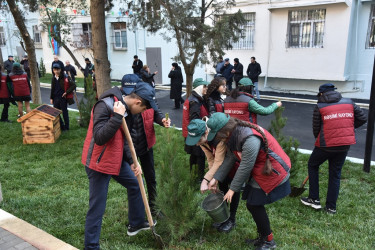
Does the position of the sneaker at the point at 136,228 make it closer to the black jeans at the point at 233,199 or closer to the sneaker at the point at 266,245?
the black jeans at the point at 233,199

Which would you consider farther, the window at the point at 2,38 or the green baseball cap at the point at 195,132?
the window at the point at 2,38

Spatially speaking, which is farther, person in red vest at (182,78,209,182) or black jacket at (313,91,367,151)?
person in red vest at (182,78,209,182)

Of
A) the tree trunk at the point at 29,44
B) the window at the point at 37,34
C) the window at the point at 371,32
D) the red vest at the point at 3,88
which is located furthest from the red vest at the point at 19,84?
the window at the point at 37,34

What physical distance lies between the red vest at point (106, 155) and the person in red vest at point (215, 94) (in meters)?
2.07

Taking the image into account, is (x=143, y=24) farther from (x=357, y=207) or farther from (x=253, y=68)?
(x=357, y=207)

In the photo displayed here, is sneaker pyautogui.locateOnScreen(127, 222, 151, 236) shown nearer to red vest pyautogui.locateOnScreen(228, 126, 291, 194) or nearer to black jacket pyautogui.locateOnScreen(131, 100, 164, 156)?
black jacket pyautogui.locateOnScreen(131, 100, 164, 156)

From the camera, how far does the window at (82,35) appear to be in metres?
21.3

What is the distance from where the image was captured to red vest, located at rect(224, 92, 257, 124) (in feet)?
15.7

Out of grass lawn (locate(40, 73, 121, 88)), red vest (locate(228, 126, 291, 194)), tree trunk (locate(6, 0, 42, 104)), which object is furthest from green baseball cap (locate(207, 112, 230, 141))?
grass lawn (locate(40, 73, 121, 88))

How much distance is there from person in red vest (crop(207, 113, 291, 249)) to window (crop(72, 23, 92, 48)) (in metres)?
20.0

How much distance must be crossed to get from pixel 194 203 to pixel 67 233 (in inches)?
57.8

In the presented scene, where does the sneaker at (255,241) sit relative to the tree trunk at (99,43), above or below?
below

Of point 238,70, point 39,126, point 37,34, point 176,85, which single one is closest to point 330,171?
point 39,126

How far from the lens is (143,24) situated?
9367 mm
